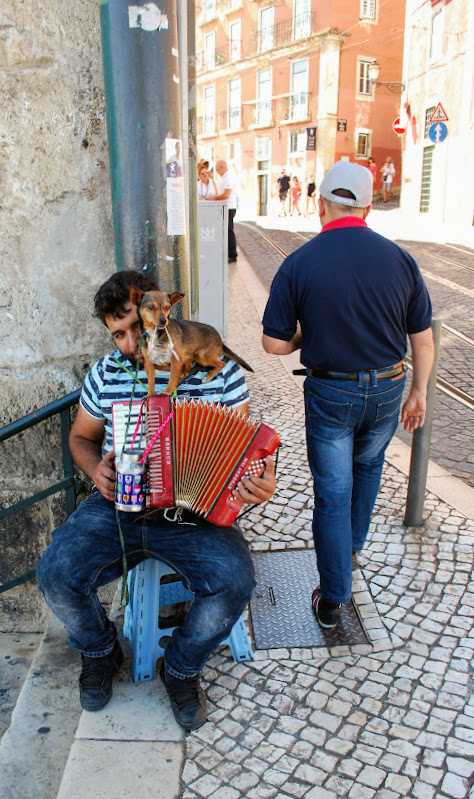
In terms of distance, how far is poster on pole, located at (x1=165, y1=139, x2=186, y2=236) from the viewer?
2.51m

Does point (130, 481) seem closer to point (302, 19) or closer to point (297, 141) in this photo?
point (297, 141)

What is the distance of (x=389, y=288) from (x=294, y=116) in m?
32.6

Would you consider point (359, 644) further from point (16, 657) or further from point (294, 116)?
point (294, 116)

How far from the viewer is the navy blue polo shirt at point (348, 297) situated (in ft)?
7.51

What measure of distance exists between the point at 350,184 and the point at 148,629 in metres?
1.89

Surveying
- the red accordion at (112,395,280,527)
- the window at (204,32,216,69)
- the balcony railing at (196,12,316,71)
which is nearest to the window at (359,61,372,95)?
the balcony railing at (196,12,316,71)

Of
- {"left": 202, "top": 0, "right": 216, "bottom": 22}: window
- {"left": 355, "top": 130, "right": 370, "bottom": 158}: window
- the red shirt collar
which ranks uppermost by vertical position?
{"left": 202, "top": 0, "right": 216, "bottom": 22}: window

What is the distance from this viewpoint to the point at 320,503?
2514mm

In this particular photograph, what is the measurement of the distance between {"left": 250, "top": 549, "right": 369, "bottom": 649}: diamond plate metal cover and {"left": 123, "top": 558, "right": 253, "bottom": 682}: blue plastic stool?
0.13 meters

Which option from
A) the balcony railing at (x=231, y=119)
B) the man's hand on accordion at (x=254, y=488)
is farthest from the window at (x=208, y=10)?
the man's hand on accordion at (x=254, y=488)

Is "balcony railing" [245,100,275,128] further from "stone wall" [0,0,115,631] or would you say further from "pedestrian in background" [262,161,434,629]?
"pedestrian in background" [262,161,434,629]

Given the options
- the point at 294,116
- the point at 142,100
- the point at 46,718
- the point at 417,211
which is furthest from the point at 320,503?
the point at 294,116

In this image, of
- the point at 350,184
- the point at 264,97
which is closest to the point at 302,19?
the point at 264,97

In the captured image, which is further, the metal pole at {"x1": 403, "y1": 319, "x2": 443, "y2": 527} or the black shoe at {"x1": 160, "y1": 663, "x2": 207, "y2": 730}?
the metal pole at {"x1": 403, "y1": 319, "x2": 443, "y2": 527}
